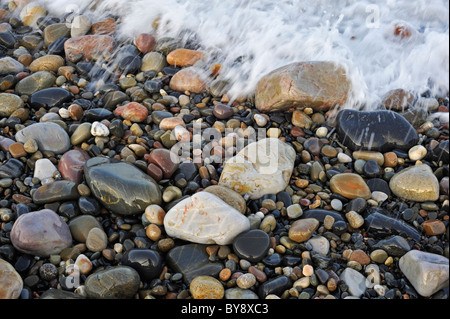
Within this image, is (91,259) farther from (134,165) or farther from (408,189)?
(408,189)

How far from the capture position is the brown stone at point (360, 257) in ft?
6.97

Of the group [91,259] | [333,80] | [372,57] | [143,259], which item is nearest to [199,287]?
[143,259]

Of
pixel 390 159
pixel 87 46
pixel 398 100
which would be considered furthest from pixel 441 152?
pixel 87 46

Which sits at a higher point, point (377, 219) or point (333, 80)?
point (333, 80)

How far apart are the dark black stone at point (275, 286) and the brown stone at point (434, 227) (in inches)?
33.8

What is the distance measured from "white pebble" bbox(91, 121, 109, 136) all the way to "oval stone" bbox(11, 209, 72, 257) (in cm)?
72

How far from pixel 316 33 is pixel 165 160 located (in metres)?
2.16

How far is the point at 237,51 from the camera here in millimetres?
3566

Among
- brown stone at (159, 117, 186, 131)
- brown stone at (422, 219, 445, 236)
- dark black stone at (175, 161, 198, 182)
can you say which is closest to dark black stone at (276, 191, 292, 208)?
dark black stone at (175, 161, 198, 182)

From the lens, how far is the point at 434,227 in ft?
7.30

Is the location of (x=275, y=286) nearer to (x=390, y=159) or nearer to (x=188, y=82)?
(x=390, y=159)

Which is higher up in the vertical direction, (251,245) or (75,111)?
(75,111)

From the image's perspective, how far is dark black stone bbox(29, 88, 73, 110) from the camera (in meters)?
2.97
